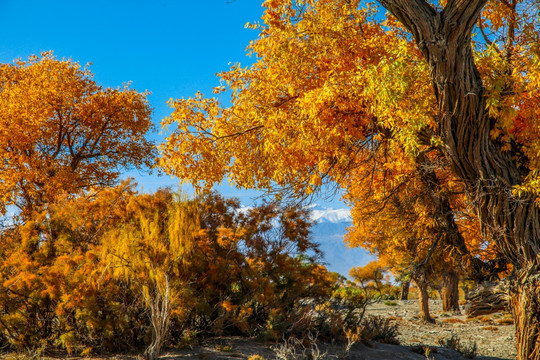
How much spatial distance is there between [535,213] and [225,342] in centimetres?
640

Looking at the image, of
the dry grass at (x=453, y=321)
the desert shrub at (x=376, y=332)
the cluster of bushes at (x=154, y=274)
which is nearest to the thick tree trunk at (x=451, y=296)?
the dry grass at (x=453, y=321)

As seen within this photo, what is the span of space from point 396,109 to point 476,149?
5.02 ft

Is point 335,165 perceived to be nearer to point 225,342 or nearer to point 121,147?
point 225,342

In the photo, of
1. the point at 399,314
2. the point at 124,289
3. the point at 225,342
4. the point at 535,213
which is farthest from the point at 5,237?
the point at 399,314

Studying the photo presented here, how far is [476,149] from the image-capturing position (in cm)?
805

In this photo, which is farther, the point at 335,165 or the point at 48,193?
the point at 48,193

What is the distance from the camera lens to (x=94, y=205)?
9.73 meters

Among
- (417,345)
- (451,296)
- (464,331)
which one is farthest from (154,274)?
(451,296)

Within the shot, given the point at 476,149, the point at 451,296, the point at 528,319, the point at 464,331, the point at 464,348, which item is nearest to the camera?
the point at 476,149

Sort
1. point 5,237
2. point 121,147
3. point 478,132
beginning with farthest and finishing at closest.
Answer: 1. point 121,147
2. point 5,237
3. point 478,132

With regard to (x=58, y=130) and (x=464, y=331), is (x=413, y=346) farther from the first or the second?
(x=58, y=130)

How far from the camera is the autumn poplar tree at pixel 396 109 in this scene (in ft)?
24.0

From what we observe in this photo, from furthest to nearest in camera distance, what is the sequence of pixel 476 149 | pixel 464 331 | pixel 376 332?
pixel 464 331, pixel 376 332, pixel 476 149

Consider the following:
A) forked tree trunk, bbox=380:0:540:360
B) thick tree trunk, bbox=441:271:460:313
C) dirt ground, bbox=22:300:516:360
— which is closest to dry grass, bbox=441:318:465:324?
dirt ground, bbox=22:300:516:360
